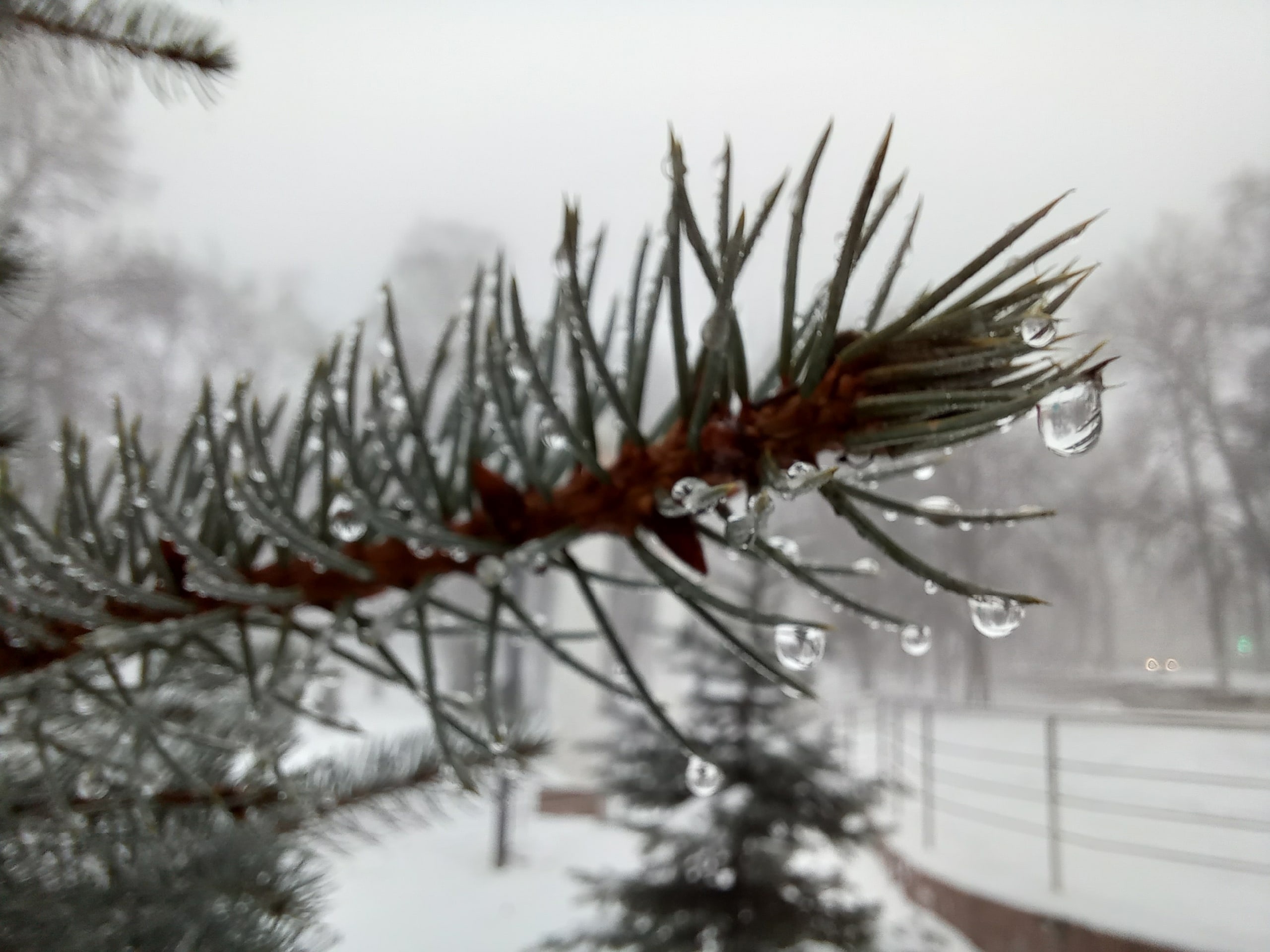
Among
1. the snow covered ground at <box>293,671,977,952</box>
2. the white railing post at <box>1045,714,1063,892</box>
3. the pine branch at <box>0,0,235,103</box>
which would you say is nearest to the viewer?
the pine branch at <box>0,0,235,103</box>

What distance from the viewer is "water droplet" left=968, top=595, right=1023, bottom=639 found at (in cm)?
12

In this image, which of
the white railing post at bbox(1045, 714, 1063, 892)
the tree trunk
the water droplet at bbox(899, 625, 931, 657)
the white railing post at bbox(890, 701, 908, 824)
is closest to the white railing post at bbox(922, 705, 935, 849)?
the white railing post at bbox(890, 701, 908, 824)

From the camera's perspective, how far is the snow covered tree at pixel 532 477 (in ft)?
0.37

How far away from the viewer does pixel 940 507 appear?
0.14 m

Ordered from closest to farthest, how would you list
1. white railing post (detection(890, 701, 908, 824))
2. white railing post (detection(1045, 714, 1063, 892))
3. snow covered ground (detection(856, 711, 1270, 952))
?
A: snow covered ground (detection(856, 711, 1270, 952)) → white railing post (detection(1045, 714, 1063, 892)) → white railing post (detection(890, 701, 908, 824))

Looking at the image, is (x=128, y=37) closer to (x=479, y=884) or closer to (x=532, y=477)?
(x=532, y=477)

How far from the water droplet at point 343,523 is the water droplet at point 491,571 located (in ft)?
0.08

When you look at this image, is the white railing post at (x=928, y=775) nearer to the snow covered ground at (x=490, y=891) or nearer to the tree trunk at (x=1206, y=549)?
the snow covered ground at (x=490, y=891)

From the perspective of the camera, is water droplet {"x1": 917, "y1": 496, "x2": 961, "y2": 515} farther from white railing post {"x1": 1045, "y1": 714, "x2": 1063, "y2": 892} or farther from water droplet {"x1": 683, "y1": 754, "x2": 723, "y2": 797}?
white railing post {"x1": 1045, "y1": 714, "x2": 1063, "y2": 892}

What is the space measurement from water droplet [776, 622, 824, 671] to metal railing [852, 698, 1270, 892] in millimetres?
656

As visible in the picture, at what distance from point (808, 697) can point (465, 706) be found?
0.07m

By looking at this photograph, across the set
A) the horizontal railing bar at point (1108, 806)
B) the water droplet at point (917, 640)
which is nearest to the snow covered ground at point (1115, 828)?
the horizontal railing bar at point (1108, 806)

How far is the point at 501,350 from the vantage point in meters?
0.14

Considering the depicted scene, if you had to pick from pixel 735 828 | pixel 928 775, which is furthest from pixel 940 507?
pixel 928 775
